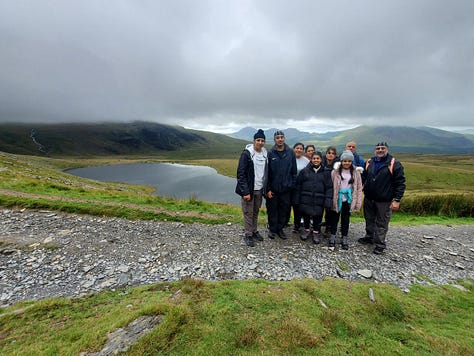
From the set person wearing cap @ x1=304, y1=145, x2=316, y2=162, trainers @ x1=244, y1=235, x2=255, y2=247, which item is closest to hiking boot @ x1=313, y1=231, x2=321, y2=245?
trainers @ x1=244, y1=235, x2=255, y2=247

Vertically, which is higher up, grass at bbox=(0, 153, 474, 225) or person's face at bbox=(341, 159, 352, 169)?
person's face at bbox=(341, 159, 352, 169)

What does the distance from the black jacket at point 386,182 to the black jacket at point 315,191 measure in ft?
4.86

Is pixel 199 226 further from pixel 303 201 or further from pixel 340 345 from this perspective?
pixel 340 345

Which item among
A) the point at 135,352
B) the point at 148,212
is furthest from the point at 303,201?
the point at 148,212

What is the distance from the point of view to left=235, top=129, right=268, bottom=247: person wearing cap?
22.9 ft

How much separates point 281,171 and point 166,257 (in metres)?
4.73

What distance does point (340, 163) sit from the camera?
7320mm

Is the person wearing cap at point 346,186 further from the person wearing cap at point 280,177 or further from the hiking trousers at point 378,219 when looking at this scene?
the person wearing cap at point 280,177

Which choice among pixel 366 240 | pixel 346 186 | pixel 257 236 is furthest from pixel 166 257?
pixel 366 240

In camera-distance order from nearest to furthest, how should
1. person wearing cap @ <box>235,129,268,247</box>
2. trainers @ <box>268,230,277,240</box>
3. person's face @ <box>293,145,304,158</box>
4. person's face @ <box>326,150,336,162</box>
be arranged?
person wearing cap @ <box>235,129,268,247</box> < person's face @ <box>326,150,336,162</box> < trainers @ <box>268,230,277,240</box> < person's face @ <box>293,145,304,158</box>

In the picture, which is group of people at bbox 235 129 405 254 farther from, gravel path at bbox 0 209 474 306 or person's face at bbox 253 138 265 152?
gravel path at bbox 0 209 474 306

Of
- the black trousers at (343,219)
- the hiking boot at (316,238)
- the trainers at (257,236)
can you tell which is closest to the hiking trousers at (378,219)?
the black trousers at (343,219)

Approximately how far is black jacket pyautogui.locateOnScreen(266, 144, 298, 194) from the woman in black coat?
18.1 inches

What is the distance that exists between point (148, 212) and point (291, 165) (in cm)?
710
